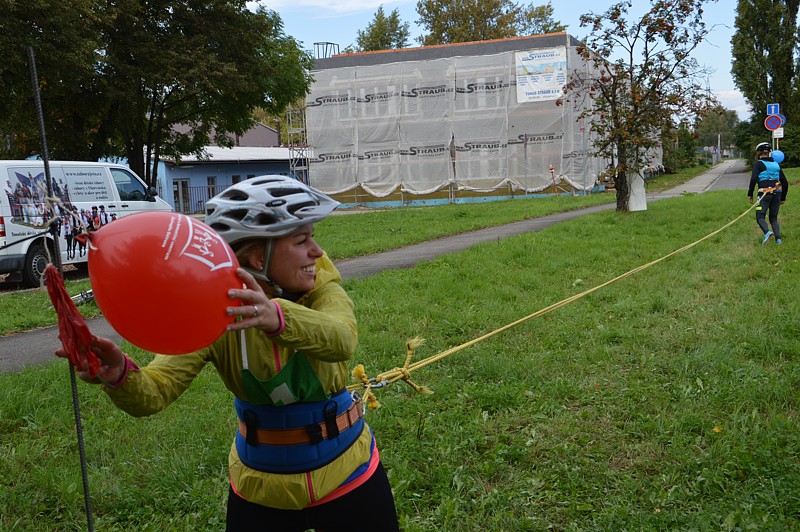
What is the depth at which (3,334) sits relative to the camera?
27.0ft

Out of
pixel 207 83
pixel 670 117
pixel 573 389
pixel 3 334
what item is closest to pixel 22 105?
pixel 207 83

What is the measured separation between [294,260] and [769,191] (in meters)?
12.5

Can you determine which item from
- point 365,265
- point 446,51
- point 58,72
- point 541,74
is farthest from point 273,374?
point 446,51

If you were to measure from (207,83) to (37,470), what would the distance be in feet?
52.4

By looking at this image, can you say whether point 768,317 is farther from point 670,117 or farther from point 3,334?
point 670,117

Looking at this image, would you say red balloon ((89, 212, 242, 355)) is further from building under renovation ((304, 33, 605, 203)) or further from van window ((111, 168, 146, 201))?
building under renovation ((304, 33, 605, 203))

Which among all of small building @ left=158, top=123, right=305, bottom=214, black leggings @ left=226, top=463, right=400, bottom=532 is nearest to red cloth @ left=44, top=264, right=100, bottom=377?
black leggings @ left=226, top=463, right=400, bottom=532

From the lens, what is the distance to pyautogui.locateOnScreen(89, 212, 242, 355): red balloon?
1487 millimetres

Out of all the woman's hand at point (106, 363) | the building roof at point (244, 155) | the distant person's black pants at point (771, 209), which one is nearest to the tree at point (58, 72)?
the woman's hand at point (106, 363)

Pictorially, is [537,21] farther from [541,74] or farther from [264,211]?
[264,211]

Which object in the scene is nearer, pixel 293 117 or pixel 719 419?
pixel 719 419

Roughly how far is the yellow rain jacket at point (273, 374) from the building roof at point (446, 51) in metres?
32.9

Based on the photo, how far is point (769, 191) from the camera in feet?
40.3

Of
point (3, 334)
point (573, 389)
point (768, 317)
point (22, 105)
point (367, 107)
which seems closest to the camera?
point (573, 389)
